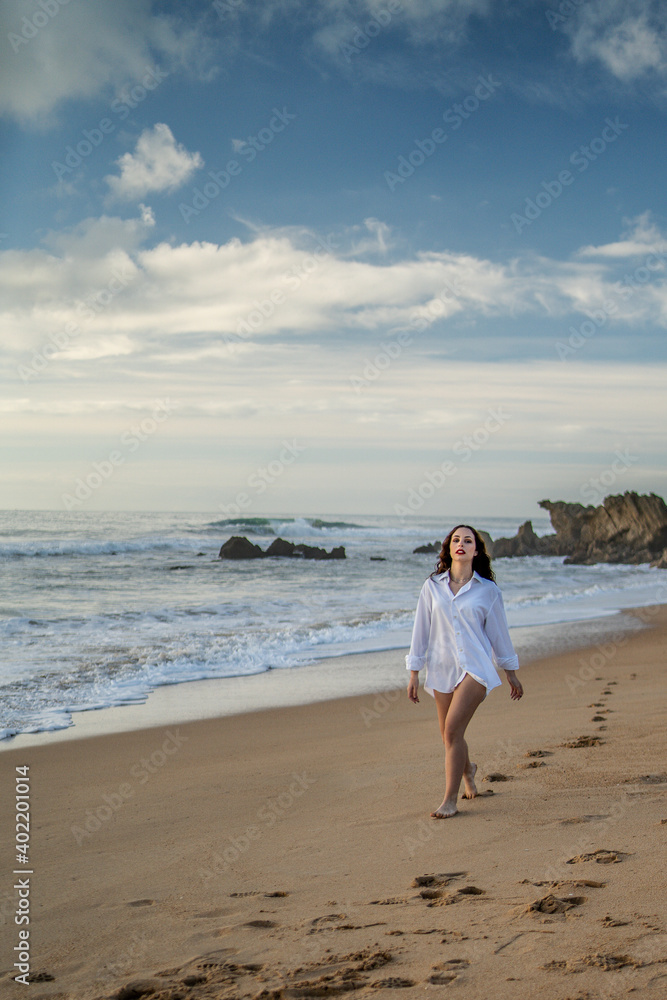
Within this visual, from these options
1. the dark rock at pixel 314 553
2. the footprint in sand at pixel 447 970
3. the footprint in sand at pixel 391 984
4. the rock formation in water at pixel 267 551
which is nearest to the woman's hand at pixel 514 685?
the footprint in sand at pixel 447 970

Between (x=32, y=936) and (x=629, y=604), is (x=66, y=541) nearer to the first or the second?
(x=629, y=604)

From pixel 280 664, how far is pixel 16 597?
10050mm

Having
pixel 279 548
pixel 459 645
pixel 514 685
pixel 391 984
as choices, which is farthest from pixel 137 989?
pixel 279 548

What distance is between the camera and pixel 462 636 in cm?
457

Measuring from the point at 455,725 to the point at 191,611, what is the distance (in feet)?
41.1

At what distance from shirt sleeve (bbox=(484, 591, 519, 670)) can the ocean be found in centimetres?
474

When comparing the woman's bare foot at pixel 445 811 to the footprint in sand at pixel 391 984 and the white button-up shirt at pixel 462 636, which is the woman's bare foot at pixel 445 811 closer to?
the white button-up shirt at pixel 462 636

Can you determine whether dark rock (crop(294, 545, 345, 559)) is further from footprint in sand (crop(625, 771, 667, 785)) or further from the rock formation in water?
footprint in sand (crop(625, 771, 667, 785))

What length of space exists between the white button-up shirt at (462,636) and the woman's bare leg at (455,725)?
53 mm

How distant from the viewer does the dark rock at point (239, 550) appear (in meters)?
37.0

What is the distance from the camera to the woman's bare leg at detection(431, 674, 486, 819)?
4.53 m

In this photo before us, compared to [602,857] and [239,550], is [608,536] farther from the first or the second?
[602,857]

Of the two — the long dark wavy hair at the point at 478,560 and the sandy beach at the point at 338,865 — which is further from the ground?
the long dark wavy hair at the point at 478,560

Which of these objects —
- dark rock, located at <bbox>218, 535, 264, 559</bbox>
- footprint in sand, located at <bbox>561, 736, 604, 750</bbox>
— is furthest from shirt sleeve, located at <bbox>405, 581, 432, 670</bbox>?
dark rock, located at <bbox>218, 535, 264, 559</bbox>
